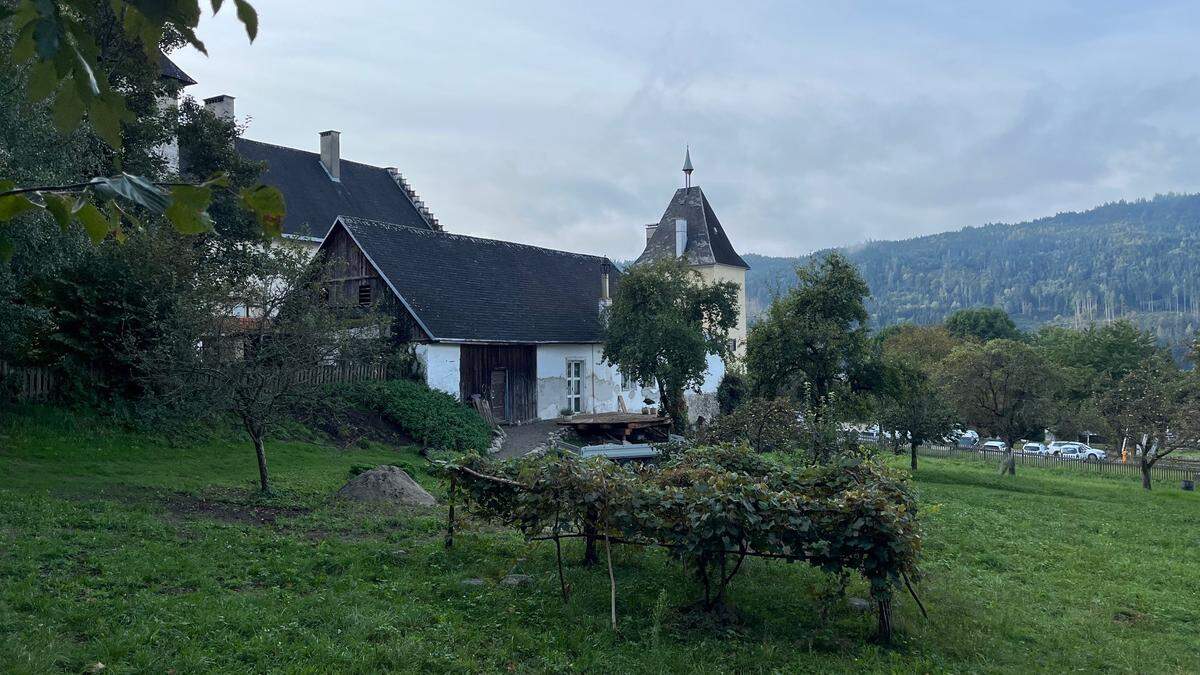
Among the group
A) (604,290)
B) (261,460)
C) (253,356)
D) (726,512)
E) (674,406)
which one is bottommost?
(261,460)

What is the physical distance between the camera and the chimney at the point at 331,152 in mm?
40312

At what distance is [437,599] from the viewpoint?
8117 mm

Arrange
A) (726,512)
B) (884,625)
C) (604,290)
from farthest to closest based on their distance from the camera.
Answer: (604,290) → (884,625) → (726,512)

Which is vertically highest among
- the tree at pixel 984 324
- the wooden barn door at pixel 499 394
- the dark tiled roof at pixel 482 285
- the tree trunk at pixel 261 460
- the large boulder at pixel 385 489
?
the tree at pixel 984 324

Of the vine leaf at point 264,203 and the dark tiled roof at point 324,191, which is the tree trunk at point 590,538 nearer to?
the vine leaf at point 264,203

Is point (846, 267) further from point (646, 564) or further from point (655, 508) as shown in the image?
point (655, 508)

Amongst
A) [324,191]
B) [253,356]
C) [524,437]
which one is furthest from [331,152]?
[253,356]

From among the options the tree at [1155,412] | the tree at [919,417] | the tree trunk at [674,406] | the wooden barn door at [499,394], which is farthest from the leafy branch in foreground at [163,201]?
the tree at [1155,412]

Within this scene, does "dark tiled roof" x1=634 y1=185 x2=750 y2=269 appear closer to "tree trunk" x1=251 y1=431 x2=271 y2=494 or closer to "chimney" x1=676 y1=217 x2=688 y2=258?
"chimney" x1=676 y1=217 x2=688 y2=258

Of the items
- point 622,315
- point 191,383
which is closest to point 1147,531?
point 622,315

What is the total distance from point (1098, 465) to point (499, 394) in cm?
2637

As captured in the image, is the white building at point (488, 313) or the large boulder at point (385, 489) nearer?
the large boulder at point (385, 489)

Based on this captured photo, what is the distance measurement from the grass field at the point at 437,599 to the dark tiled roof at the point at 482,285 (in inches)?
511

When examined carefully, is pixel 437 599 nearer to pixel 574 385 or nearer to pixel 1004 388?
pixel 574 385
